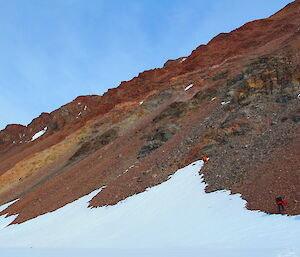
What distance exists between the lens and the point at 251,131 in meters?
20.5

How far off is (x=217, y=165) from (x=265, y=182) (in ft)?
14.8

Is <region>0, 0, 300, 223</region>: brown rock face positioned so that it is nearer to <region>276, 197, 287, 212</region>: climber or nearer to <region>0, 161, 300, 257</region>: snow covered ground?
<region>276, 197, 287, 212</region>: climber

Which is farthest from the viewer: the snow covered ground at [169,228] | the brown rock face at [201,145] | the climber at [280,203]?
the brown rock face at [201,145]

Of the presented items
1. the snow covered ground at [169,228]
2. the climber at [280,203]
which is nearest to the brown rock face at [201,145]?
the climber at [280,203]

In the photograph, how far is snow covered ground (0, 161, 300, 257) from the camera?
9.16m

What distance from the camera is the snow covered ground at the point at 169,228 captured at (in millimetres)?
9164

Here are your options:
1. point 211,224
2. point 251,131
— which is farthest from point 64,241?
point 251,131

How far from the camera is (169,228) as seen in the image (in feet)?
42.6

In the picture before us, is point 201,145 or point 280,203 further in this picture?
point 201,145

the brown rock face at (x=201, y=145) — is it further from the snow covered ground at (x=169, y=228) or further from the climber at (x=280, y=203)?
the snow covered ground at (x=169, y=228)

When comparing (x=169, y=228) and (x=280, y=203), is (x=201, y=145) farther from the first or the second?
(x=280, y=203)

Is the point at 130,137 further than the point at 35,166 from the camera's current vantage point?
No

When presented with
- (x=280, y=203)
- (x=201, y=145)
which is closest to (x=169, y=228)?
(x=280, y=203)

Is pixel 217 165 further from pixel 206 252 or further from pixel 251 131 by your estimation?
pixel 206 252
